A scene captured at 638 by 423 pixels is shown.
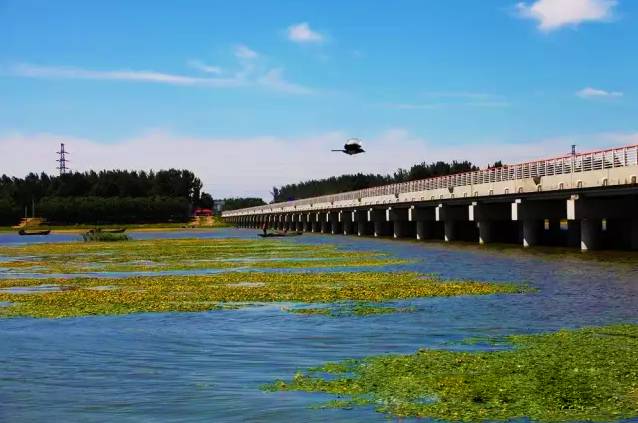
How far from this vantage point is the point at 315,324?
21109 mm

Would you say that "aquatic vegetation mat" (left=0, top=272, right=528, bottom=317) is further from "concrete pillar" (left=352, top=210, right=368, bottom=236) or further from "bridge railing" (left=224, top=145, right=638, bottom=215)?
"concrete pillar" (left=352, top=210, right=368, bottom=236)

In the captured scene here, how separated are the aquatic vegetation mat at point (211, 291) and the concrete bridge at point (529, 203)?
20767mm

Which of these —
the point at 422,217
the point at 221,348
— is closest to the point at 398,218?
the point at 422,217

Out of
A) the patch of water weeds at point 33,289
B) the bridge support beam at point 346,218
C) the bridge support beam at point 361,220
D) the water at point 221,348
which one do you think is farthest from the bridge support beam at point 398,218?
the water at point 221,348

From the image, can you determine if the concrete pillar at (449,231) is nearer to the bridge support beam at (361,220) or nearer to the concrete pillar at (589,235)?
the concrete pillar at (589,235)

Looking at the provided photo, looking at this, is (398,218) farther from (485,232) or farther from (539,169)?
(539,169)

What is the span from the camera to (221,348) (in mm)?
17672

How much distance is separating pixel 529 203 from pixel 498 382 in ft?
175

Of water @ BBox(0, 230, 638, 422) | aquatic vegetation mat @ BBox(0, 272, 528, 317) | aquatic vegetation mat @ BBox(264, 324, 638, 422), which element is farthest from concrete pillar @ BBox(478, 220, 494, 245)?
aquatic vegetation mat @ BBox(264, 324, 638, 422)

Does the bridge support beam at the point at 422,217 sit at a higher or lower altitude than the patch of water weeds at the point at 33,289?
higher

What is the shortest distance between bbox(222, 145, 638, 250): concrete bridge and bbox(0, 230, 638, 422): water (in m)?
23.9

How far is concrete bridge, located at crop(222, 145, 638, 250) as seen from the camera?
172ft

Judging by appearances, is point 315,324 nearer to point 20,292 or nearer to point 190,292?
point 190,292

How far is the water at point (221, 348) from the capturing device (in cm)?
1212
